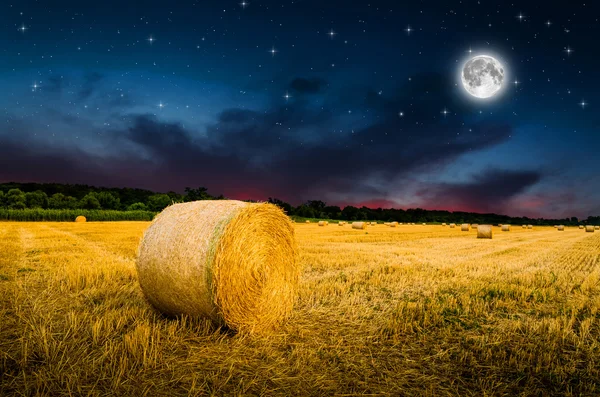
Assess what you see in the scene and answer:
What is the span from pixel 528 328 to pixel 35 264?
10685 mm

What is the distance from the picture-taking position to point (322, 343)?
4359 millimetres

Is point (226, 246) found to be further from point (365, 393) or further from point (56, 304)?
point (56, 304)

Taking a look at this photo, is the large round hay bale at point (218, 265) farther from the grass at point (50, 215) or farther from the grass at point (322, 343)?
the grass at point (50, 215)

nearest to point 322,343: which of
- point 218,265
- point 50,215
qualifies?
point 218,265

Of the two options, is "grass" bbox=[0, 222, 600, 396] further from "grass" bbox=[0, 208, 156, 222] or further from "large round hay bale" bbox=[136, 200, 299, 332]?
"grass" bbox=[0, 208, 156, 222]

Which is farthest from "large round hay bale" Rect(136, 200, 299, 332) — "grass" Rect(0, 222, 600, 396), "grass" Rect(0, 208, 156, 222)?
"grass" Rect(0, 208, 156, 222)

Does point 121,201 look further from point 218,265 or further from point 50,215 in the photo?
point 218,265

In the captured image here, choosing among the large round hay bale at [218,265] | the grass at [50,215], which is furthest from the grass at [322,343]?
the grass at [50,215]

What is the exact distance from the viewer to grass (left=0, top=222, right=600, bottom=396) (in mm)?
3381

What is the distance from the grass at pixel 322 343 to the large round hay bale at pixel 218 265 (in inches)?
12.3

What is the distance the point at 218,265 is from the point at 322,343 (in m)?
1.63

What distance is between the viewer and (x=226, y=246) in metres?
4.95

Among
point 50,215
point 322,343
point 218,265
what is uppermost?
point 218,265

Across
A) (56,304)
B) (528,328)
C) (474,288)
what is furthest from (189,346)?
(474,288)
